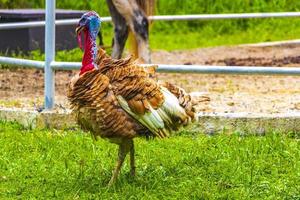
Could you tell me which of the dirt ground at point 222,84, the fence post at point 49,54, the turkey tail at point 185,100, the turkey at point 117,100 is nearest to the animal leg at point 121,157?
the turkey at point 117,100

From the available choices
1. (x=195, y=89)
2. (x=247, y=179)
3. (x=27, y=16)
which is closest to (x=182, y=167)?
(x=247, y=179)

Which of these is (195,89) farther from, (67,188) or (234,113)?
(67,188)

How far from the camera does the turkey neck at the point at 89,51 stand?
15.8 ft

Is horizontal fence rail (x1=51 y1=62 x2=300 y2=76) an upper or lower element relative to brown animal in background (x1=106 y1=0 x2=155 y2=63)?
lower

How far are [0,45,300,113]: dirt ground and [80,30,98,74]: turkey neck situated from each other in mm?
1158

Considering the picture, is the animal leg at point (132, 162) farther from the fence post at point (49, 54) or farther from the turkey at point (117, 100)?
the fence post at point (49, 54)

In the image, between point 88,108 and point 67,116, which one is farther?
point 67,116

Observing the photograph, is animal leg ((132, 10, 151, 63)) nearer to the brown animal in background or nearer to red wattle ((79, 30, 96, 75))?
the brown animal in background

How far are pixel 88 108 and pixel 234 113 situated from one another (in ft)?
6.10

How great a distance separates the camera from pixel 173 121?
16.1 feet

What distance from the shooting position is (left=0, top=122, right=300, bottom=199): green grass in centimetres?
476

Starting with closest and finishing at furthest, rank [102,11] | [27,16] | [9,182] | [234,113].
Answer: [9,182]
[234,113]
[27,16]
[102,11]

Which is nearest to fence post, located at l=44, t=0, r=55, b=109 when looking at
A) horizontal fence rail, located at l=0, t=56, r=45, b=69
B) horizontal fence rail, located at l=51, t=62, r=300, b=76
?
horizontal fence rail, located at l=0, t=56, r=45, b=69

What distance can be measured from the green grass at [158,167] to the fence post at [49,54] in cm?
35
